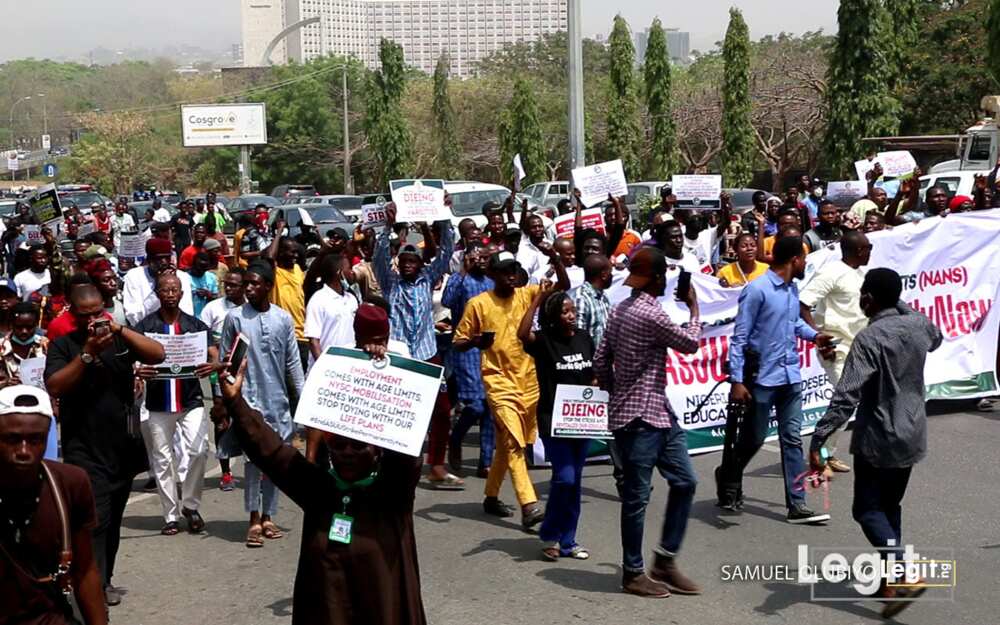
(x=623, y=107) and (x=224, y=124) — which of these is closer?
(x=623, y=107)

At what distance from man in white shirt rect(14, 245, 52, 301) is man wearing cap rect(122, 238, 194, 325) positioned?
8.81ft

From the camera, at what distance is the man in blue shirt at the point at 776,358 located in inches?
328

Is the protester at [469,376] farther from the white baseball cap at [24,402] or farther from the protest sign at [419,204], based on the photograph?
the white baseball cap at [24,402]

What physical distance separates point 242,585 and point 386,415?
3.46 m

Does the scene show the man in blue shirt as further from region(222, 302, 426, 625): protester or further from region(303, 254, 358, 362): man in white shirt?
region(222, 302, 426, 625): protester

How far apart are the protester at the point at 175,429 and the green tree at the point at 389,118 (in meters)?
49.6

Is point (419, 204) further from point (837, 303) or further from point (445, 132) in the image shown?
point (445, 132)

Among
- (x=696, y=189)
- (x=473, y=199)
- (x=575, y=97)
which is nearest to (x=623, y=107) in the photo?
(x=473, y=199)

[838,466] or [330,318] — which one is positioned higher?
[330,318]

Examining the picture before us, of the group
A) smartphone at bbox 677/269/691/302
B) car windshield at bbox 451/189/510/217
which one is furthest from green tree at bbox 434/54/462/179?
smartphone at bbox 677/269/691/302

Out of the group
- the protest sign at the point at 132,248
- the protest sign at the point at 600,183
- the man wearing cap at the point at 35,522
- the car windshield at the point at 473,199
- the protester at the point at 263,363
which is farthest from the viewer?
the car windshield at the point at 473,199

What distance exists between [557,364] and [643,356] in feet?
3.25

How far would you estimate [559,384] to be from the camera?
7.68 metres

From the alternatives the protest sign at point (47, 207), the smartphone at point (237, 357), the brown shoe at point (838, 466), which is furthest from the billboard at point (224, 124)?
the smartphone at point (237, 357)
